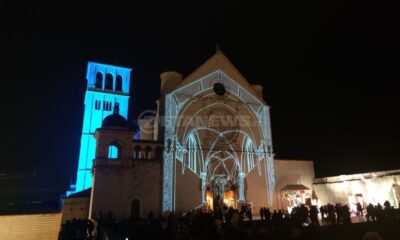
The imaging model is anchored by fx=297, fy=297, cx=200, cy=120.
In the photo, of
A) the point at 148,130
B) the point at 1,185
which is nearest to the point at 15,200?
the point at 1,185

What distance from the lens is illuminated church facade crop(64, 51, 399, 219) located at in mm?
20641

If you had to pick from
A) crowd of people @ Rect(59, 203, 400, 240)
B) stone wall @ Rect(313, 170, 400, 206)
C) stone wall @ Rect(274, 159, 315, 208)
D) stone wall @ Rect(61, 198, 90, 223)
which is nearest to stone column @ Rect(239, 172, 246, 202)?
stone wall @ Rect(274, 159, 315, 208)

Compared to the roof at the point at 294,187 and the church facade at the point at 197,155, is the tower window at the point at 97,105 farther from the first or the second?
the roof at the point at 294,187

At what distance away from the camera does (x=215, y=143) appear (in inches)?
947

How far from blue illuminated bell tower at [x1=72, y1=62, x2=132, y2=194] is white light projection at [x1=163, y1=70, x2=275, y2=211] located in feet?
49.9

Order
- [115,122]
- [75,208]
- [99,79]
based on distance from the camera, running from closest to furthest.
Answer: [75,208] < [115,122] < [99,79]

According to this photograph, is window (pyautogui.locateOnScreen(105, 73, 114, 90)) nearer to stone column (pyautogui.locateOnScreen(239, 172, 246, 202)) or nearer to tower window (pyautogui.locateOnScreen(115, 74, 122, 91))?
tower window (pyautogui.locateOnScreen(115, 74, 122, 91))

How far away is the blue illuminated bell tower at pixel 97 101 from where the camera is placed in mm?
33562

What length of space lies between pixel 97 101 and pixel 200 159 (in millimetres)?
19795

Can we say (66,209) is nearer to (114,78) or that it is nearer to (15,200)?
(114,78)

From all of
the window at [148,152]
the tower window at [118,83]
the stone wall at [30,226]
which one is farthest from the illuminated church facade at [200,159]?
the tower window at [118,83]

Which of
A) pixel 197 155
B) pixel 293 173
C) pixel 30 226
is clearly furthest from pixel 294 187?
pixel 30 226

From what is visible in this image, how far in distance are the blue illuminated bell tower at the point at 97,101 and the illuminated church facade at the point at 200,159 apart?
10.7 meters

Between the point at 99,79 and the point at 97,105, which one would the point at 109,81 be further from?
the point at 97,105
